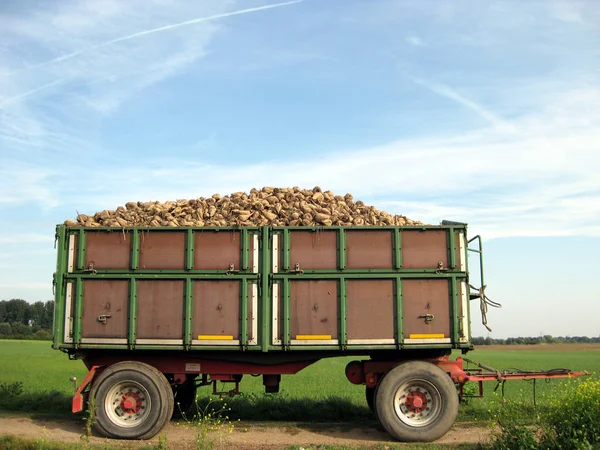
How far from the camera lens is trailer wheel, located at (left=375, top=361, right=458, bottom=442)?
848 centimetres

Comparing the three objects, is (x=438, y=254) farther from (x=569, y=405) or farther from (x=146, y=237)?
(x=146, y=237)

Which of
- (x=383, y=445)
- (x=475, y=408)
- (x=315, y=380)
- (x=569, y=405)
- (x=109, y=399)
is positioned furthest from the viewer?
(x=315, y=380)

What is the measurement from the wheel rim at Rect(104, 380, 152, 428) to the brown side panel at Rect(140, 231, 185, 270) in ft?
5.84

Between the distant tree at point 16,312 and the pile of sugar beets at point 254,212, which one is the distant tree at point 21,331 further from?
the pile of sugar beets at point 254,212

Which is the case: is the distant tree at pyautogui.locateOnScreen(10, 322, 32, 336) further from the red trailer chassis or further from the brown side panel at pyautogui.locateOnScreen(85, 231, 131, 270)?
the red trailer chassis

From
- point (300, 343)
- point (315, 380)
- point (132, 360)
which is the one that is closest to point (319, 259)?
point (300, 343)

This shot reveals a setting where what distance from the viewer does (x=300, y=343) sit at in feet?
28.6

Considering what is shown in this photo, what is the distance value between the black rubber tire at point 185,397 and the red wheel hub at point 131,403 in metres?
1.40

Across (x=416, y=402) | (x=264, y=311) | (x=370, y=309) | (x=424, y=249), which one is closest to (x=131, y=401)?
(x=264, y=311)

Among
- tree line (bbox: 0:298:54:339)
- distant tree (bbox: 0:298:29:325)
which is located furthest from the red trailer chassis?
distant tree (bbox: 0:298:29:325)

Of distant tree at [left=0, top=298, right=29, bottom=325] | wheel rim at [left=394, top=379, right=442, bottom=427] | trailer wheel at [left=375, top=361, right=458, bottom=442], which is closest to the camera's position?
trailer wheel at [left=375, top=361, right=458, bottom=442]

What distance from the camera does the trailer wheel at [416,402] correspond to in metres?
8.48

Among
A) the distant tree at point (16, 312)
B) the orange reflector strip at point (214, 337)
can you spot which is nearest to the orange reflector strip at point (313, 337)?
the orange reflector strip at point (214, 337)

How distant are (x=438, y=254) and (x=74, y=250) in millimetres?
5540
